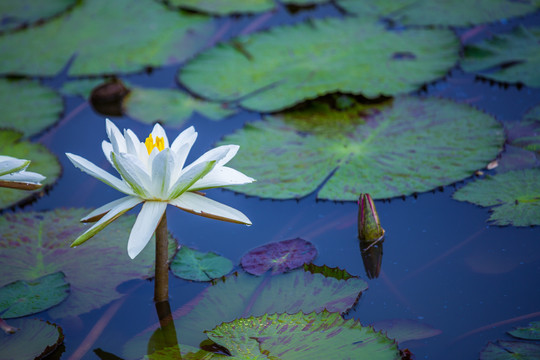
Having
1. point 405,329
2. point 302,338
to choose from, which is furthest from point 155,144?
point 405,329

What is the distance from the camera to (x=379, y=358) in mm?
1833

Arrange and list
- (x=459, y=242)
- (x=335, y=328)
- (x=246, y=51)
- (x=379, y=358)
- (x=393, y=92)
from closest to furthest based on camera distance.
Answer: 1. (x=379, y=358)
2. (x=335, y=328)
3. (x=459, y=242)
4. (x=393, y=92)
5. (x=246, y=51)

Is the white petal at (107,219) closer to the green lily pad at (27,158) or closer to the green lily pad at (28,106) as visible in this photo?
the green lily pad at (27,158)

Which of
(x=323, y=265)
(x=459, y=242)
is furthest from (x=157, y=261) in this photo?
(x=459, y=242)

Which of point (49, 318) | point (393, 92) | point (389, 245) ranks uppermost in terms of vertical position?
point (393, 92)

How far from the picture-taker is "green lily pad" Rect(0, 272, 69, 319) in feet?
7.40

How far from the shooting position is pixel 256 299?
7.30ft

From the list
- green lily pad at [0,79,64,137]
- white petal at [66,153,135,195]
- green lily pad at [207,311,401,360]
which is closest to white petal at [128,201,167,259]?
white petal at [66,153,135,195]

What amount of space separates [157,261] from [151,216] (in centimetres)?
27

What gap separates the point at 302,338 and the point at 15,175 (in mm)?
1281

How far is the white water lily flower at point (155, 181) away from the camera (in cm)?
187

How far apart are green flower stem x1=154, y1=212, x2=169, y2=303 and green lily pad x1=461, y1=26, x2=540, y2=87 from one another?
257 cm

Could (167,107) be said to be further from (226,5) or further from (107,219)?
(107,219)

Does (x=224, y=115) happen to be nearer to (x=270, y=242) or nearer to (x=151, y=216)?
(x=270, y=242)
